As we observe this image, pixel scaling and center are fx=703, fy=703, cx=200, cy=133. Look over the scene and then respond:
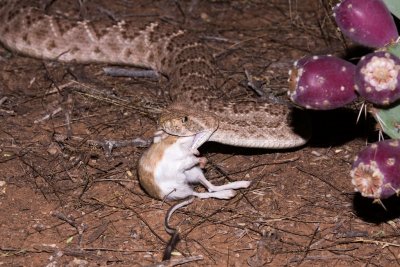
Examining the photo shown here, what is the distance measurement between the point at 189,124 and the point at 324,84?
5.25ft

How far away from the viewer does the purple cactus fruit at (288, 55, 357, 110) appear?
4.05 metres

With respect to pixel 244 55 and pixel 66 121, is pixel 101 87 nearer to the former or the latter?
pixel 66 121

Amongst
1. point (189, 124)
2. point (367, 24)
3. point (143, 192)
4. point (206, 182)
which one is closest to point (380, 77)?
point (367, 24)

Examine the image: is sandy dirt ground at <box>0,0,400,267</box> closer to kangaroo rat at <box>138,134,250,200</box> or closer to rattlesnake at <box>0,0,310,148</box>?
kangaroo rat at <box>138,134,250,200</box>

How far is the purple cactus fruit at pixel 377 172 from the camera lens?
3.91m

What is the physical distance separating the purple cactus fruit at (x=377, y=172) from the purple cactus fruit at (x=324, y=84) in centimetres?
36

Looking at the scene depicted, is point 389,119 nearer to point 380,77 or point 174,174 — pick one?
point 380,77

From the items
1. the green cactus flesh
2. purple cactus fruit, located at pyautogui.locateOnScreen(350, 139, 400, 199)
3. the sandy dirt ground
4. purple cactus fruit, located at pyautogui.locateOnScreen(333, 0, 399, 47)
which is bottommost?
the sandy dirt ground

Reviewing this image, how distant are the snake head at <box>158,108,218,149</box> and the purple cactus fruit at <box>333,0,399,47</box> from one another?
1.63 m

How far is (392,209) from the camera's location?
16.9 ft

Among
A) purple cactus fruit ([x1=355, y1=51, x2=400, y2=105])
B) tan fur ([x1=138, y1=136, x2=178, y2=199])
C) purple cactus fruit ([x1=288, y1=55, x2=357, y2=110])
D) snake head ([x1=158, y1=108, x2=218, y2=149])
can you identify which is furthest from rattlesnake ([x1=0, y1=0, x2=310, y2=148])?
purple cactus fruit ([x1=355, y1=51, x2=400, y2=105])

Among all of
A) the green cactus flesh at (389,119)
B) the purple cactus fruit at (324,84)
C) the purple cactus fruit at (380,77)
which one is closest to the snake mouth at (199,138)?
the purple cactus fruit at (324,84)

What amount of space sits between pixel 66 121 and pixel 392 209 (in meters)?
2.99

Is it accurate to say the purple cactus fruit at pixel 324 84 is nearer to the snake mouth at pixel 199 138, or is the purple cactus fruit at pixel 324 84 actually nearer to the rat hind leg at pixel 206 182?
the rat hind leg at pixel 206 182
